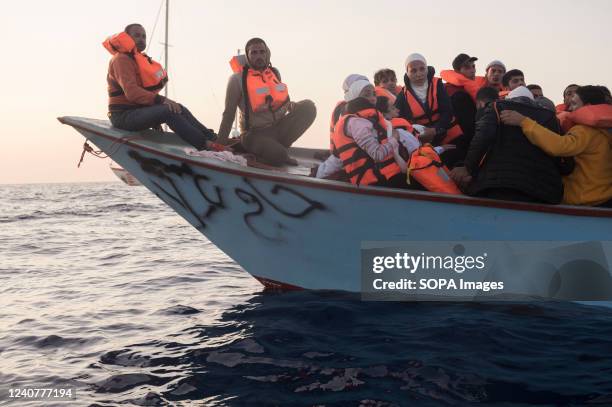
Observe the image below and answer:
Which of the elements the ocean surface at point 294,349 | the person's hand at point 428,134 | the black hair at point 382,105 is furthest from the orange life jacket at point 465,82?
the ocean surface at point 294,349

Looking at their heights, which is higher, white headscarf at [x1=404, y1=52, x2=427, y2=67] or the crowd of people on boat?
white headscarf at [x1=404, y1=52, x2=427, y2=67]

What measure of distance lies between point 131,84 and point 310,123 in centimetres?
193

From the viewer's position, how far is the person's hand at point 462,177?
15.6ft

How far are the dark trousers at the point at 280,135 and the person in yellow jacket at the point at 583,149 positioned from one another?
7.66 ft

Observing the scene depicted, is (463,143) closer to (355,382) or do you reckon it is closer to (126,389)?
(355,382)

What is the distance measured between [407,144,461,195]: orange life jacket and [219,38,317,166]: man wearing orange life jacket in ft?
5.59

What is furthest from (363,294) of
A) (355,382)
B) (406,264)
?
(355,382)

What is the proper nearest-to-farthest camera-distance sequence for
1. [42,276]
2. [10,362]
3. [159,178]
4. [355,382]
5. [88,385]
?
[355,382]
[88,385]
[10,362]
[159,178]
[42,276]

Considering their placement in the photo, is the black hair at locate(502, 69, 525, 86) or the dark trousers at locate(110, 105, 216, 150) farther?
the black hair at locate(502, 69, 525, 86)

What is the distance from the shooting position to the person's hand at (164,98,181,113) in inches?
220

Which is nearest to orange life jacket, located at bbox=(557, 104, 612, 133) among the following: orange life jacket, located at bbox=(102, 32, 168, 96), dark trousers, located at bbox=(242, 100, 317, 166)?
dark trousers, located at bbox=(242, 100, 317, 166)

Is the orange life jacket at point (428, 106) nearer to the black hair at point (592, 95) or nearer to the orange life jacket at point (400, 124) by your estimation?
the orange life jacket at point (400, 124)

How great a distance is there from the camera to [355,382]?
3572 mm

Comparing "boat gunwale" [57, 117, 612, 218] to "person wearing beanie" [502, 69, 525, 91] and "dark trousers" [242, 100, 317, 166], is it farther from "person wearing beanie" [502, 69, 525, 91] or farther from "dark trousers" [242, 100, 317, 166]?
"person wearing beanie" [502, 69, 525, 91]
